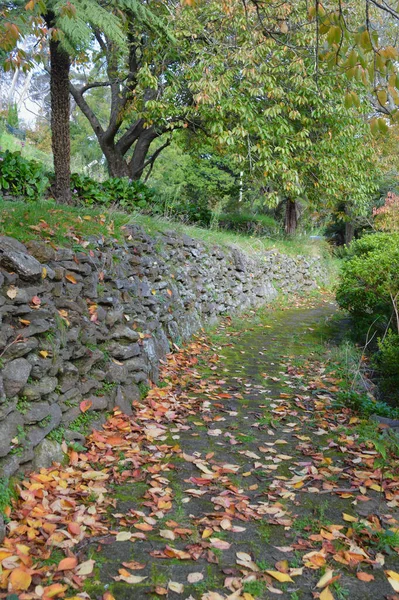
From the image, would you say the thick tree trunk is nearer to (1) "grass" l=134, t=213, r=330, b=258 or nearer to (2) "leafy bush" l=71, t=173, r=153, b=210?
(2) "leafy bush" l=71, t=173, r=153, b=210

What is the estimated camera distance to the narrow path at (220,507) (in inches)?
97.5

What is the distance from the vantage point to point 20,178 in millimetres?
6633

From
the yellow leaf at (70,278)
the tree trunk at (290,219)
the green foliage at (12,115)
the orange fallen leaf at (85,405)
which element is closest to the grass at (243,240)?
the tree trunk at (290,219)

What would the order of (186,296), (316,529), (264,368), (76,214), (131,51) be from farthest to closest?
1. (131,51)
2. (186,296)
3. (264,368)
4. (76,214)
5. (316,529)

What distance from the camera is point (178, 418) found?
455cm

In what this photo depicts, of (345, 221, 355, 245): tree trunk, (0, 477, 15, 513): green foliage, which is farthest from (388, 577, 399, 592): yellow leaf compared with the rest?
(345, 221, 355, 245): tree trunk

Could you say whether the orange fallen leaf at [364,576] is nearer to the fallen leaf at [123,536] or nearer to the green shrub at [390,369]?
the fallen leaf at [123,536]

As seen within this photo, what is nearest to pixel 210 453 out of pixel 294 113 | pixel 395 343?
pixel 395 343

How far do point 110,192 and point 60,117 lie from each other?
183cm

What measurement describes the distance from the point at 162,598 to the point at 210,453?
154 centimetres

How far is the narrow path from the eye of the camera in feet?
8.13

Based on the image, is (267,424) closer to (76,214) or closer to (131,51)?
(76,214)

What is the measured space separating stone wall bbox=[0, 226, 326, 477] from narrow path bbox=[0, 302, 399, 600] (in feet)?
0.86

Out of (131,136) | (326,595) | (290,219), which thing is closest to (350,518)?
(326,595)
